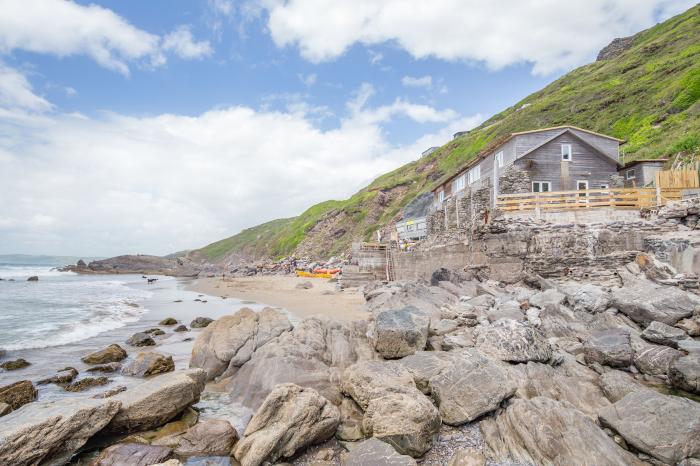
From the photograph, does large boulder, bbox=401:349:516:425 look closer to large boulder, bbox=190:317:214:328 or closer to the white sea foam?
large boulder, bbox=190:317:214:328

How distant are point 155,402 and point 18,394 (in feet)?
13.1

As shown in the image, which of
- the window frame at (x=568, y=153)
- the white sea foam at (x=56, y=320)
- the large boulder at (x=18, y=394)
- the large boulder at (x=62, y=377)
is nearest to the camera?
the large boulder at (x=18, y=394)

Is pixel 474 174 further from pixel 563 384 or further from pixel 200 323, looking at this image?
pixel 563 384

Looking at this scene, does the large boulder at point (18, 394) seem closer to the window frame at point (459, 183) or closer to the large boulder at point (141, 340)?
the large boulder at point (141, 340)

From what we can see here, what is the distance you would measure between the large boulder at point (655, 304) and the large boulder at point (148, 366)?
14.3 m

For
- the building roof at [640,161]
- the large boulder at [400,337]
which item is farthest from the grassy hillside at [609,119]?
the large boulder at [400,337]

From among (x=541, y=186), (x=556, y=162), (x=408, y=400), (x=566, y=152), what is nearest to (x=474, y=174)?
(x=541, y=186)

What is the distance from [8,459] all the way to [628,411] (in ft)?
31.6

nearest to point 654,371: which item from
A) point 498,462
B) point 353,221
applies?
point 498,462

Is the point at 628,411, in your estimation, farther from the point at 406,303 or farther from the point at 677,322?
the point at 406,303

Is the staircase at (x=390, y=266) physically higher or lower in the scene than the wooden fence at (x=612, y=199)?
lower

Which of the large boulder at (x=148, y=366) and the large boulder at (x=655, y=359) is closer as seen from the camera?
the large boulder at (x=655, y=359)

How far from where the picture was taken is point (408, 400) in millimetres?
6473

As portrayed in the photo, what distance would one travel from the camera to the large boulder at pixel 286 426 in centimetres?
587
